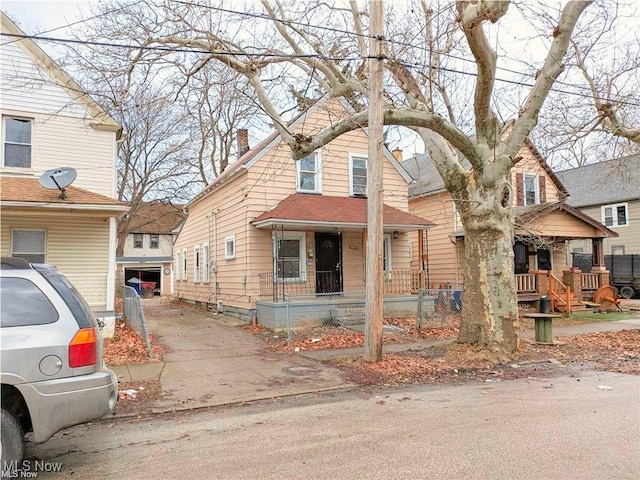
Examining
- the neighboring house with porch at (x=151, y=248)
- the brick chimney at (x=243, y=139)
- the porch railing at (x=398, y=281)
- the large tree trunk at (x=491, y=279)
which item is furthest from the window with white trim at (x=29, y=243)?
the neighboring house with porch at (x=151, y=248)

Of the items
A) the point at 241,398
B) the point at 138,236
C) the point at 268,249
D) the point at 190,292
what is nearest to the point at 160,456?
the point at 241,398

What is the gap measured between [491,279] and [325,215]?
596 cm

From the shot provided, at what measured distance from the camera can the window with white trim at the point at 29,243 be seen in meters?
12.3

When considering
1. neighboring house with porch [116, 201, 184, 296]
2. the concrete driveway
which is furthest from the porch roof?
neighboring house with porch [116, 201, 184, 296]

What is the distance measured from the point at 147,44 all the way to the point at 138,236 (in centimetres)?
3365

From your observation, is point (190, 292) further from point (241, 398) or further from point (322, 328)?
point (241, 398)

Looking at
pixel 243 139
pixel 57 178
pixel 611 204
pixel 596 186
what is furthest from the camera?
pixel 611 204

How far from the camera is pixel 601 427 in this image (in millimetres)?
4973

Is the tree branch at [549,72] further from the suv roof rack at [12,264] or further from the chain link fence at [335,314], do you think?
the suv roof rack at [12,264]

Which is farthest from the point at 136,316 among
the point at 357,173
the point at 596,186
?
the point at 596,186

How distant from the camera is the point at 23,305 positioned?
368 cm

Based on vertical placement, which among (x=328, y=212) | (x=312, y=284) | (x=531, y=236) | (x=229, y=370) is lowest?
(x=229, y=370)

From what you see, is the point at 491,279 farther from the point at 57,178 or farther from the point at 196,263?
the point at 196,263

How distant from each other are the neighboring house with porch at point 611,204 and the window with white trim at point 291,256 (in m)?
18.8
